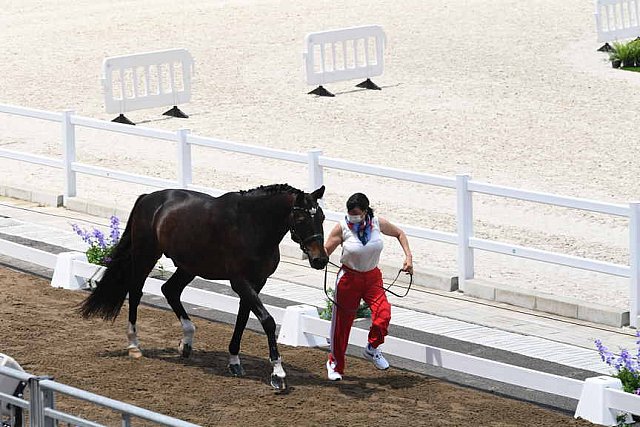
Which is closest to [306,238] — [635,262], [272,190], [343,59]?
[272,190]

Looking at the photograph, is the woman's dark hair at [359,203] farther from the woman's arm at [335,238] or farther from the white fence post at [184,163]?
the white fence post at [184,163]

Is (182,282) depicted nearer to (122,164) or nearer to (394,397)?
(394,397)

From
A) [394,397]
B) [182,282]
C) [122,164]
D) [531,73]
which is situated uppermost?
[531,73]

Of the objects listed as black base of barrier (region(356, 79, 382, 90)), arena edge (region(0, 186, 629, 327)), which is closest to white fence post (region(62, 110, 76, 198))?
arena edge (region(0, 186, 629, 327))

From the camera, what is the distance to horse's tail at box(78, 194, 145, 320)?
1255 centimetres

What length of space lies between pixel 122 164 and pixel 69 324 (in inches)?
332

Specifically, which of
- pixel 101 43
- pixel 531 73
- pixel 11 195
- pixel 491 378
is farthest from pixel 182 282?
pixel 101 43

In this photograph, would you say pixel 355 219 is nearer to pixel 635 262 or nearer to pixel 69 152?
pixel 635 262

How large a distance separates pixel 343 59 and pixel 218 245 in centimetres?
1779

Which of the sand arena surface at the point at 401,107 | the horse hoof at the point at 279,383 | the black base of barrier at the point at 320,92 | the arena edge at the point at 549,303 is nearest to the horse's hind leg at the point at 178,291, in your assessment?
the horse hoof at the point at 279,383

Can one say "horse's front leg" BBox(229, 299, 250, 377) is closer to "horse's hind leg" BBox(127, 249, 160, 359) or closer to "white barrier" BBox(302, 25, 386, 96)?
"horse's hind leg" BBox(127, 249, 160, 359)

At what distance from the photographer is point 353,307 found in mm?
11539

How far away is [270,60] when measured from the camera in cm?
3091

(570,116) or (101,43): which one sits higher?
(101,43)
